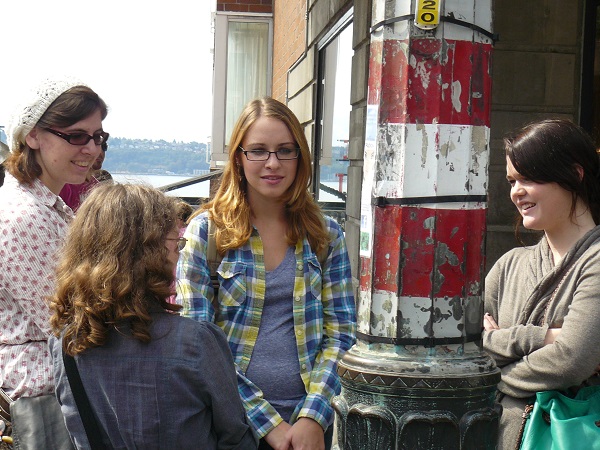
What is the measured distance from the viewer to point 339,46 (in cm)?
840

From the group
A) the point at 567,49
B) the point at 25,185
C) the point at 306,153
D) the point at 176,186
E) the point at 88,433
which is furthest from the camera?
the point at 176,186

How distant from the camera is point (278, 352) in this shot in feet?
10.1

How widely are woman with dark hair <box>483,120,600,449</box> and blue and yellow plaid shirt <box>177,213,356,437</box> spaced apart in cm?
55

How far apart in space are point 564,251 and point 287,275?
941 mm

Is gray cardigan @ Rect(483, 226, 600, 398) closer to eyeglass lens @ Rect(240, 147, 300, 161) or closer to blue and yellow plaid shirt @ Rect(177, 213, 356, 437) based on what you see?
blue and yellow plaid shirt @ Rect(177, 213, 356, 437)

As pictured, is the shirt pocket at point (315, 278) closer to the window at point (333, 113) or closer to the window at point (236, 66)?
the window at point (333, 113)

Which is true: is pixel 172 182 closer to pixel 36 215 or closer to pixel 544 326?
pixel 36 215

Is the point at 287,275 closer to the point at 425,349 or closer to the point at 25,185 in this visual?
the point at 425,349

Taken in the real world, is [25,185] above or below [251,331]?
above

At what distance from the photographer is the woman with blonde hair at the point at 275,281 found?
3051 millimetres


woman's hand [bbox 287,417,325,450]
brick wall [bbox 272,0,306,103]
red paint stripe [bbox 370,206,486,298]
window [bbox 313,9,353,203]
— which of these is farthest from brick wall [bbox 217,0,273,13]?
red paint stripe [bbox 370,206,486,298]

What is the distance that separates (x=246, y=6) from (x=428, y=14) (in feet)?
46.0

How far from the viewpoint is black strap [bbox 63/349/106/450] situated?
2467mm

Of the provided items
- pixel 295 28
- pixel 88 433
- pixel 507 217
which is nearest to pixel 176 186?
pixel 295 28
